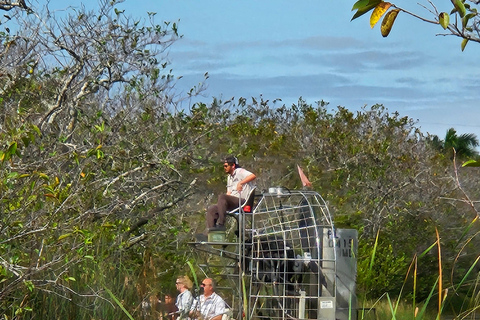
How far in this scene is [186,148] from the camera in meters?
12.5

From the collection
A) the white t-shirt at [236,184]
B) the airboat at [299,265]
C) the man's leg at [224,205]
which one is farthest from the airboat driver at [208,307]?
the white t-shirt at [236,184]

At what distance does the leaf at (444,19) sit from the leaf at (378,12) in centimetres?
34

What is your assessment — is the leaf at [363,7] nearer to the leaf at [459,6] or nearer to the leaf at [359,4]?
the leaf at [359,4]

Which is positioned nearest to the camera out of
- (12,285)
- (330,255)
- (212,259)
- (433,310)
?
(12,285)

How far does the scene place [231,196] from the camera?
10.5 metres

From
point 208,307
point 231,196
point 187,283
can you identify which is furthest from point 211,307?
point 231,196

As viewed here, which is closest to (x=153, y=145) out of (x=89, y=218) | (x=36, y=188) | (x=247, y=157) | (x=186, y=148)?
(x=186, y=148)

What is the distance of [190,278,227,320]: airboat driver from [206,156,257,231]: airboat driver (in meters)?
1.70

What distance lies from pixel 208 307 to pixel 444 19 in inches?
165

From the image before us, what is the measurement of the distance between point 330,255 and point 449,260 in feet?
38.6

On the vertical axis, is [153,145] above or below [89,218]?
above

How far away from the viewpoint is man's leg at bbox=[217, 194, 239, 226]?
10.3 m

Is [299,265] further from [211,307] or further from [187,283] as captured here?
[211,307]

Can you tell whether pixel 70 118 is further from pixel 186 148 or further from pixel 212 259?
pixel 212 259
